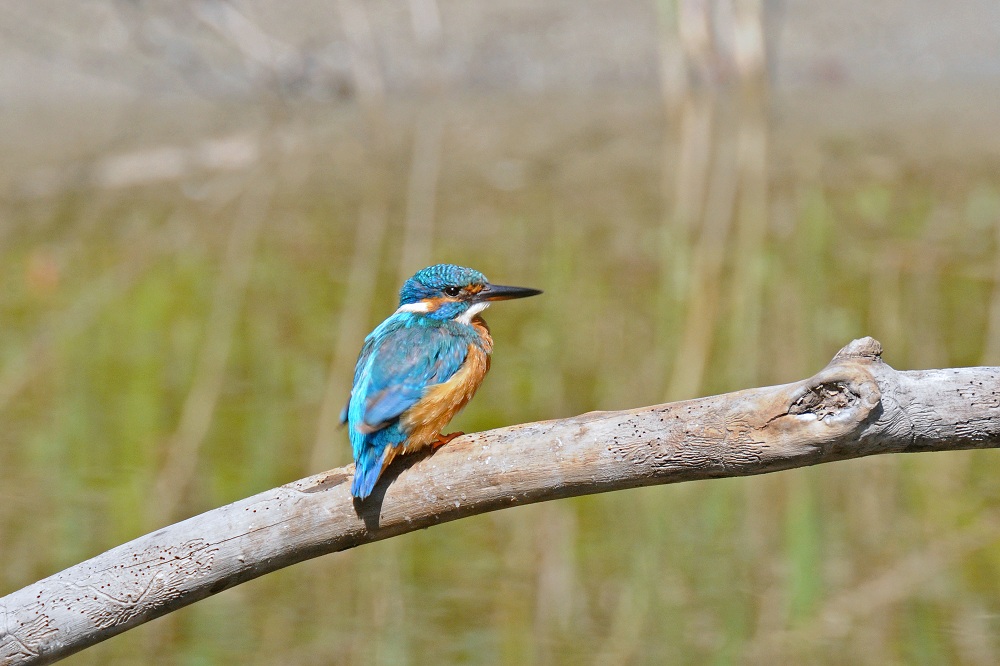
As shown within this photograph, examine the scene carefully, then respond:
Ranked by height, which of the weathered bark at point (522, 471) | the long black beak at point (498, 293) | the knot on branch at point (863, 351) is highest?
the long black beak at point (498, 293)

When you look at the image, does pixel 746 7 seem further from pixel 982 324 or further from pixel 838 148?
pixel 982 324

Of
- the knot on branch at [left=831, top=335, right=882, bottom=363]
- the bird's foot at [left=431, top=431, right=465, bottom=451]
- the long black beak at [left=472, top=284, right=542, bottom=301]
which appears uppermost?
the long black beak at [left=472, top=284, right=542, bottom=301]

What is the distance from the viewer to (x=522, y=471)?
2.30 m

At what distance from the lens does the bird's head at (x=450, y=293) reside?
336 cm

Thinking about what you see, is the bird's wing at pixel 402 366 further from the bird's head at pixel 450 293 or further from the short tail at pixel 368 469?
the bird's head at pixel 450 293

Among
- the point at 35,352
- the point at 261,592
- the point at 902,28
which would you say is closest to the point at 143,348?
the point at 35,352

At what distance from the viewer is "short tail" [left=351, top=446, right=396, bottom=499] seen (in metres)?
2.37

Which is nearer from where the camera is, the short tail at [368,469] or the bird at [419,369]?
the short tail at [368,469]

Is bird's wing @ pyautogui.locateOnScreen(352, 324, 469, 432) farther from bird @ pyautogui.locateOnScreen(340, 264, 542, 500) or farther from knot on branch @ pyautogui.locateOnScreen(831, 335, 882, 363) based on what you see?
knot on branch @ pyautogui.locateOnScreen(831, 335, 882, 363)

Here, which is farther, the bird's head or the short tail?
the bird's head

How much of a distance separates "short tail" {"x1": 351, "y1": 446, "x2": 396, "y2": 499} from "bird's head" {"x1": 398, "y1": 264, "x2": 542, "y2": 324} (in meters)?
0.84

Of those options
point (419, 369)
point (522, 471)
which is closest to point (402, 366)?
point (419, 369)

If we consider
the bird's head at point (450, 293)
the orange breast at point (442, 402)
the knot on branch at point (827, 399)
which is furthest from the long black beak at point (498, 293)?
the knot on branch at point (827, 399)

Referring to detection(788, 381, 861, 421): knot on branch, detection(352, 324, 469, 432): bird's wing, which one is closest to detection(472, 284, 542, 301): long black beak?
detection(352, 324, 469, 432): bird's wing
